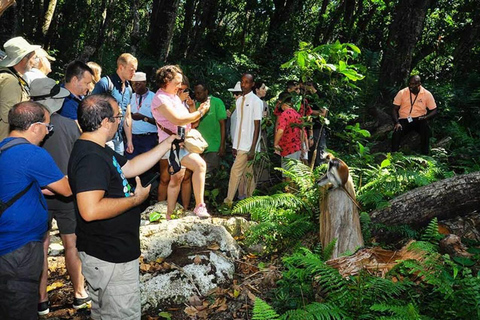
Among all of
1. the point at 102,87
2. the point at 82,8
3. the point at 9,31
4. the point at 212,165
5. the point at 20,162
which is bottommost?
the point at 212,165

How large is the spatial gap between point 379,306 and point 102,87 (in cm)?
462

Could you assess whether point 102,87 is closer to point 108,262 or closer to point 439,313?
point 108,262

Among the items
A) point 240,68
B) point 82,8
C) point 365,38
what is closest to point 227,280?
point 240,68

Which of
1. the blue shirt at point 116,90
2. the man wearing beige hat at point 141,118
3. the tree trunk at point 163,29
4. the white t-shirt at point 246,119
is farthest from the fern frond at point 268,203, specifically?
the tree trunk at point 163,29

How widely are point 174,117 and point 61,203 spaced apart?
5.64ft

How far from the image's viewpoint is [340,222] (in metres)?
4.86

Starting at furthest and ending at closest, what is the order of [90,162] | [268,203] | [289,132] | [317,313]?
[289,132] → [268,203] → [317,313] → [90,162]

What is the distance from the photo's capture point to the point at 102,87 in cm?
602

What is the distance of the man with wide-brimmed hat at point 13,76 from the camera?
429cm

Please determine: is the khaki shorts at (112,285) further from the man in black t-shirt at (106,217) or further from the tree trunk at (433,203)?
the tree trunk at (433,203)

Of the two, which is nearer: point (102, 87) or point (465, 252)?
point (465, 252)

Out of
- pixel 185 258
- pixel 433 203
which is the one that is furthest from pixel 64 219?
pixel 433 203

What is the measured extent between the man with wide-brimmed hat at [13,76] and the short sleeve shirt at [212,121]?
3.36m

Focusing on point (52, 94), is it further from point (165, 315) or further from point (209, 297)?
point (209, 297)
